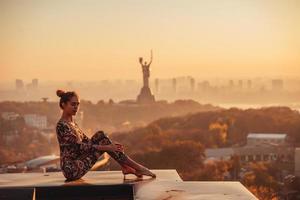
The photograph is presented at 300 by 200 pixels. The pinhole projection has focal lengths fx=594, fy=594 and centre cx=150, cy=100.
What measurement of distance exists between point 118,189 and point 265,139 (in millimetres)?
27031

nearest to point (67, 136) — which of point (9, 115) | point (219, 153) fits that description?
point (219, 153)

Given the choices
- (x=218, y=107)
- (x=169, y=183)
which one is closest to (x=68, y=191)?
(x=169, y=183)

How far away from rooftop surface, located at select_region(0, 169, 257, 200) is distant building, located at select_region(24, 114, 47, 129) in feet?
90.7

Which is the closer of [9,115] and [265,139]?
[265,139]

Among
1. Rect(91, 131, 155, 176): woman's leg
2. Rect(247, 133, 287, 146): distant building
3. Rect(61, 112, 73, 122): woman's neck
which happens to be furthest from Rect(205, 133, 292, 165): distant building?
Rect(61, 112, 73, 122): woman's neck

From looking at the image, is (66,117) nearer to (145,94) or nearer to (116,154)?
(116,154)

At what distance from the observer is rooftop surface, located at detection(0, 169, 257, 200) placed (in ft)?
12.7

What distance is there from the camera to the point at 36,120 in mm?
31953

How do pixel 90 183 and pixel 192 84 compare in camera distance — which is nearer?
pixel 90 183

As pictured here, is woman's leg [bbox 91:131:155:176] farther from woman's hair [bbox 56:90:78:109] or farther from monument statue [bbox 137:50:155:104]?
monument statue [bbox 137:50:155:104]

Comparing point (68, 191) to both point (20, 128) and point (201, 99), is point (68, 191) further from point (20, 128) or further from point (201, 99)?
point (201, 99)

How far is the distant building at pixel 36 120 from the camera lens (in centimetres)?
3163

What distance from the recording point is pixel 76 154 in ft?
14.1

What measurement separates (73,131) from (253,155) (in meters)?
Answer: 24.6
